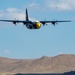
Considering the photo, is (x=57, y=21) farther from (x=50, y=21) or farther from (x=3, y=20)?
(x=3, y=20)

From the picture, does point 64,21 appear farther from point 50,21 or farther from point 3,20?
point 3,20

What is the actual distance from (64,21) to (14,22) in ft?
53.0

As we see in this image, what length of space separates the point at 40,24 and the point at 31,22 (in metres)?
5.36

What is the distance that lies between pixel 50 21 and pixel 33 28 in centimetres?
830

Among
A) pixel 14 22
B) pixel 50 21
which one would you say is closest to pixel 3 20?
pixel 14 22

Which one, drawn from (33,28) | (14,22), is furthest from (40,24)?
(14,22)

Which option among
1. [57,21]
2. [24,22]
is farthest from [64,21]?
[24,22]

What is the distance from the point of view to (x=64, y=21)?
457 feet

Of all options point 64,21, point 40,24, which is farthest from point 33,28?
point 64,21

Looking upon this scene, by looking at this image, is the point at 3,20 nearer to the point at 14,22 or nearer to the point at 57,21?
the point at 14,22

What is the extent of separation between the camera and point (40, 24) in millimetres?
133875

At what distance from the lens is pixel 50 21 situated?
140 meters

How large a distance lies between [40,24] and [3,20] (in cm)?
1181

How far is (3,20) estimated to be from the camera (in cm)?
13638
